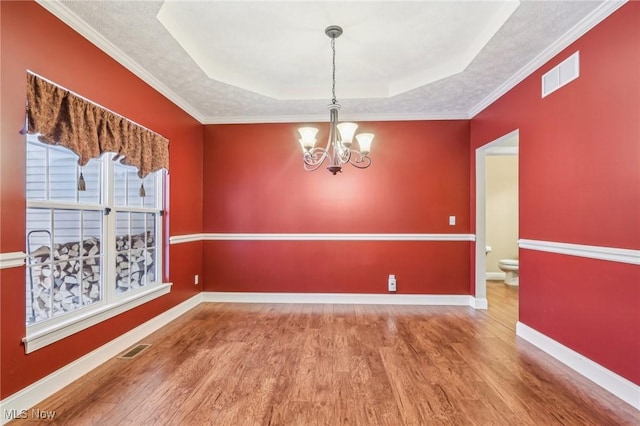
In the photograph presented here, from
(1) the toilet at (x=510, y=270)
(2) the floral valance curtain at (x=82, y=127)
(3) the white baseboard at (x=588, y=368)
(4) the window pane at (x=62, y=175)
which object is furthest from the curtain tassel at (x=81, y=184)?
(1) the toilet at (x=510, y=270)

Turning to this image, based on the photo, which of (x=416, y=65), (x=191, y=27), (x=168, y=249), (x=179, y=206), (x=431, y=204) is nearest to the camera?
(x=191, y=27)

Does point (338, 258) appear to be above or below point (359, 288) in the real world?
above

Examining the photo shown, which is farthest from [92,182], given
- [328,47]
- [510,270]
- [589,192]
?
[510,270]

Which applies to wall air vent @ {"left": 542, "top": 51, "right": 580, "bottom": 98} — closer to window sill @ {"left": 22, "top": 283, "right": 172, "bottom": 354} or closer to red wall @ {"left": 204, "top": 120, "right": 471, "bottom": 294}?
red wall @ {"left": 204, "top": 120, "right": 471, "bottom": 294}

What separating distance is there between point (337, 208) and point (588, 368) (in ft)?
9.65

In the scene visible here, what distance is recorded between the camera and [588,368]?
7.36 feet

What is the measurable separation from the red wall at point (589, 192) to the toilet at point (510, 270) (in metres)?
2.48

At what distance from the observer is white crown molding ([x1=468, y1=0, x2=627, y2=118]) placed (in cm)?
205

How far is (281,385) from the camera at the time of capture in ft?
7.09

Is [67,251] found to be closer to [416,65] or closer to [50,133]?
[50,133]

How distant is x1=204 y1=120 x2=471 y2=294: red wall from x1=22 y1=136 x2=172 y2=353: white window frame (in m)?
1.01

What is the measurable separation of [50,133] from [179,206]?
181 centimetres

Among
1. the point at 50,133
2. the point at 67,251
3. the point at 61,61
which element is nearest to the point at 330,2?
the point at 61,61

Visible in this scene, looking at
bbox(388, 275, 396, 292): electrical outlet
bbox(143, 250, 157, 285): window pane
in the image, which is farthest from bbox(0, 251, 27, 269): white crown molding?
bbox(388, 275, 396, 292): electrical outlet
